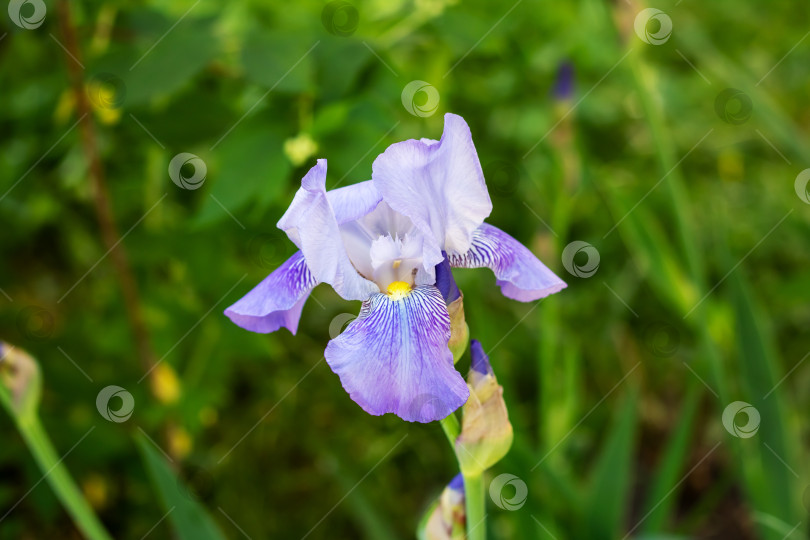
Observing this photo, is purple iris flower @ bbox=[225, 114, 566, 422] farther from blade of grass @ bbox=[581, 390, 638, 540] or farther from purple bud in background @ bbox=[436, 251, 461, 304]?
blade of grass @ bbox=[581, 390, 638, 540]

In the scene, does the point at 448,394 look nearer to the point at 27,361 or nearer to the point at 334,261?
the point at 334,261

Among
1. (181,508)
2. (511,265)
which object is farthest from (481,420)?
(181,508)

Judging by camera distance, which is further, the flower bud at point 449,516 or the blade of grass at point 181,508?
the blade of grass at point 181,508

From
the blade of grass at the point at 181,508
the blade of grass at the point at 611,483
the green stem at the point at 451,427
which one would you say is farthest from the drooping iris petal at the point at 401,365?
the blade of grass at the point at 611,483

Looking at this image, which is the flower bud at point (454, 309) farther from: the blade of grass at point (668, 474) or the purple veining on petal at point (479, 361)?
the blade of grass at point (668, 474)

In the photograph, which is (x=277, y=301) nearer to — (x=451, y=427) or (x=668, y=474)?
(x=451, y=427)

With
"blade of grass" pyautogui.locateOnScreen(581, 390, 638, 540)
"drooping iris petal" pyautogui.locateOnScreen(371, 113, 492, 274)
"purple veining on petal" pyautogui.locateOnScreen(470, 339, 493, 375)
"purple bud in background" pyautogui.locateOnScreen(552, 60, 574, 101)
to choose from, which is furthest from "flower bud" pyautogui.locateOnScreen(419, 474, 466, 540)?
"purple bud in background" pyautogui.locateOnScreen(552, 60, 574, 101)
